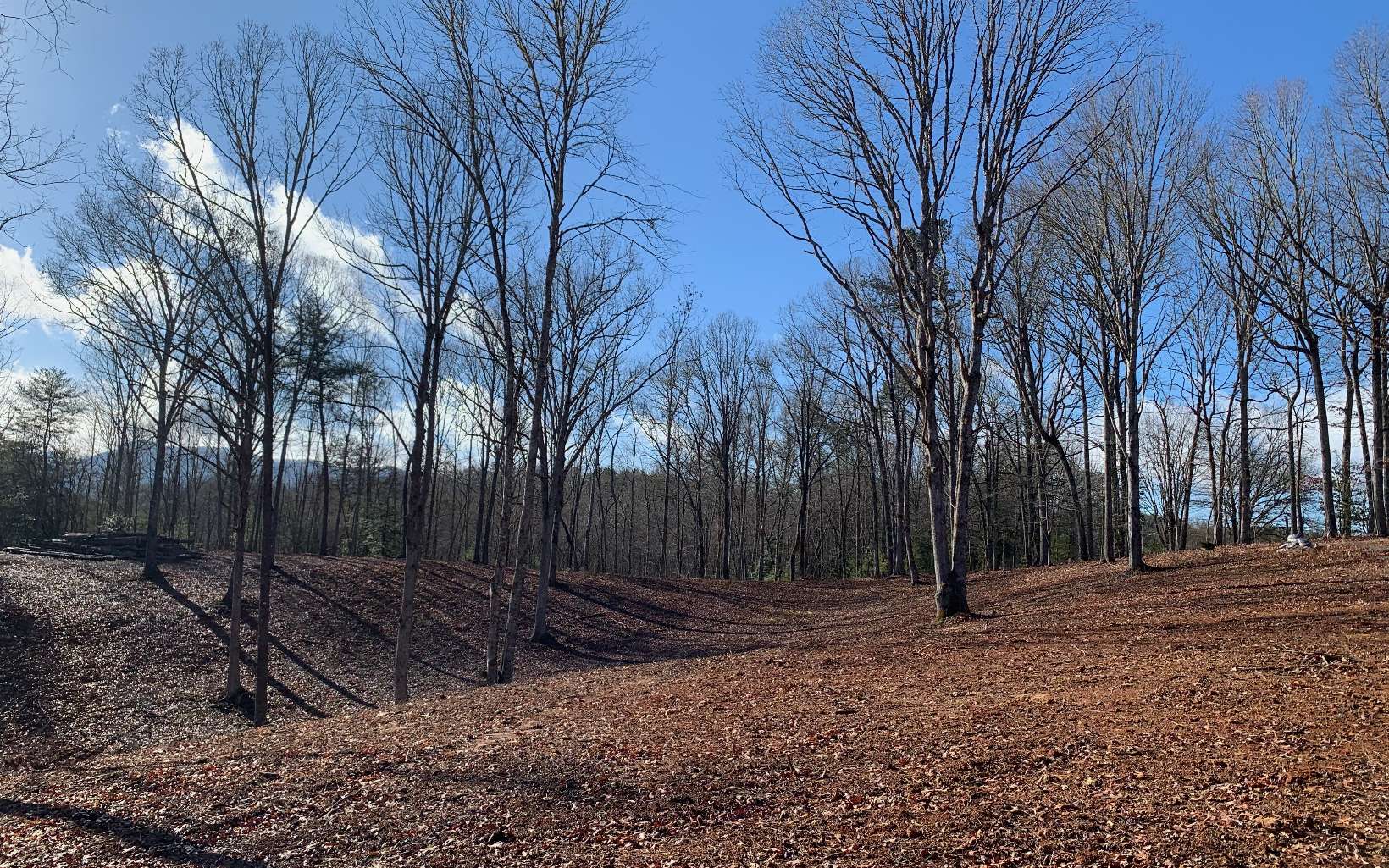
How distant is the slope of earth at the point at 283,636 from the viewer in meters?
12.3

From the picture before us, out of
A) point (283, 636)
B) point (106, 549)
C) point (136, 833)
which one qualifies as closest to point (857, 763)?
point (136, 833)

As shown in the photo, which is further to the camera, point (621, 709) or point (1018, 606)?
point (1018, 606)

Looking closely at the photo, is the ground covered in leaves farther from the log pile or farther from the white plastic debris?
the log pile

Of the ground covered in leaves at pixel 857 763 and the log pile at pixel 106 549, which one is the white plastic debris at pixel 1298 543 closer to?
the ground covered in leaves at pixel 857 763

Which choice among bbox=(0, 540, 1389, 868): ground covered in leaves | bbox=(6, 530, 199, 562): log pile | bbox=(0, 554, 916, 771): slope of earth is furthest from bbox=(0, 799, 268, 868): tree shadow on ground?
bbox=(6, 530, 199, 562): log pile

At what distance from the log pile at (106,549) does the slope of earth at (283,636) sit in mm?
748

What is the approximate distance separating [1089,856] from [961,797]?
2.62 ft

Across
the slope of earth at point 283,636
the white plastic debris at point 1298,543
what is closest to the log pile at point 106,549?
the slope of earth at point 283,636

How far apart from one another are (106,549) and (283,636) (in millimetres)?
8693

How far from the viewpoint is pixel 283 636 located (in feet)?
55.6

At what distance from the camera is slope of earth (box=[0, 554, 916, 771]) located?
12.3m

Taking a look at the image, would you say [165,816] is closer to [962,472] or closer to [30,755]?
[30,755]

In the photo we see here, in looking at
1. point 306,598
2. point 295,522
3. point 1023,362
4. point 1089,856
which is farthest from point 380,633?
point 295,522

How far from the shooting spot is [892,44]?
11523mm
